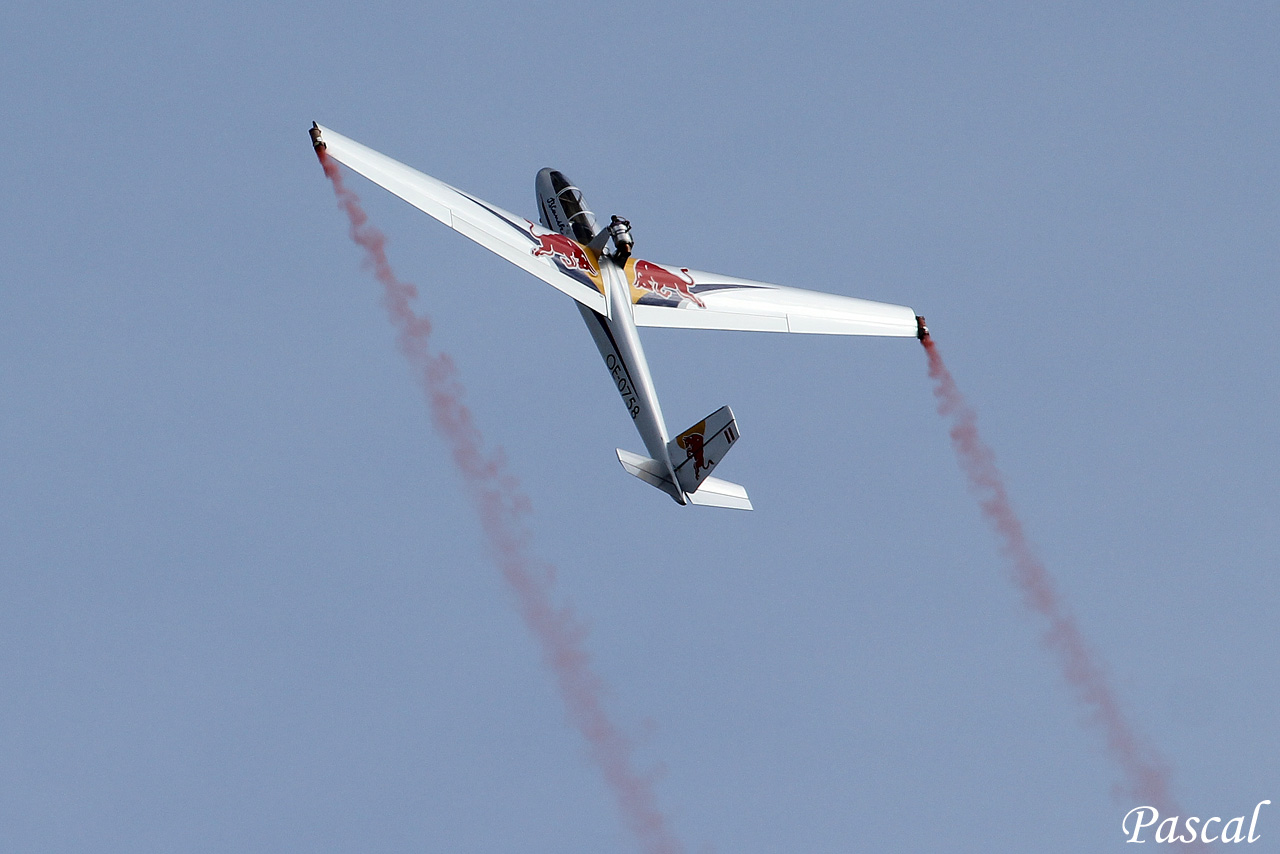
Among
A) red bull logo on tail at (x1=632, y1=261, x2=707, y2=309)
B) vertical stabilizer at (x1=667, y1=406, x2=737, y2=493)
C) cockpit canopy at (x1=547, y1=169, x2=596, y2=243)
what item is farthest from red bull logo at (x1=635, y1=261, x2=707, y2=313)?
vertical stabilizer at (x1=667, y1=406, x2=737, y2=493)

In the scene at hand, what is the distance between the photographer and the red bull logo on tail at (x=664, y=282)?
61.5 metres

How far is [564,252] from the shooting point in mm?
60438

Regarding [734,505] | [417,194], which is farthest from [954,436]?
[417,194]

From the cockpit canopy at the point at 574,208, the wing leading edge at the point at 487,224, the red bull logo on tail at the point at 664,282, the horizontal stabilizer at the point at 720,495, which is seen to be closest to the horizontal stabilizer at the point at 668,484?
the horizontal stabilizer at the point at 720,495

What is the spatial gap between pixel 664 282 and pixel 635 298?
1.54 metres

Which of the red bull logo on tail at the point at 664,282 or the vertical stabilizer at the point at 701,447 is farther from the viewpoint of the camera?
the red bull logo on tail at the point at 664,282

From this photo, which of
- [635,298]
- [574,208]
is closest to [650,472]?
[635,298]

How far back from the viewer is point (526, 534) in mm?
54875

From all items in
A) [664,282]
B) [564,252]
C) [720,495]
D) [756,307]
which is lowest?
[720,495]

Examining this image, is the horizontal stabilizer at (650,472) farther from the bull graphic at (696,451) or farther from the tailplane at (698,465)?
the bull graphic at (696,451)

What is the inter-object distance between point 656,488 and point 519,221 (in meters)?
8.10

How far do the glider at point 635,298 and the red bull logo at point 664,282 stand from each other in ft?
0.13

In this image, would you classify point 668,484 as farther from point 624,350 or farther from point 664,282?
point 664,282

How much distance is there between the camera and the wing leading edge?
57375 mm
